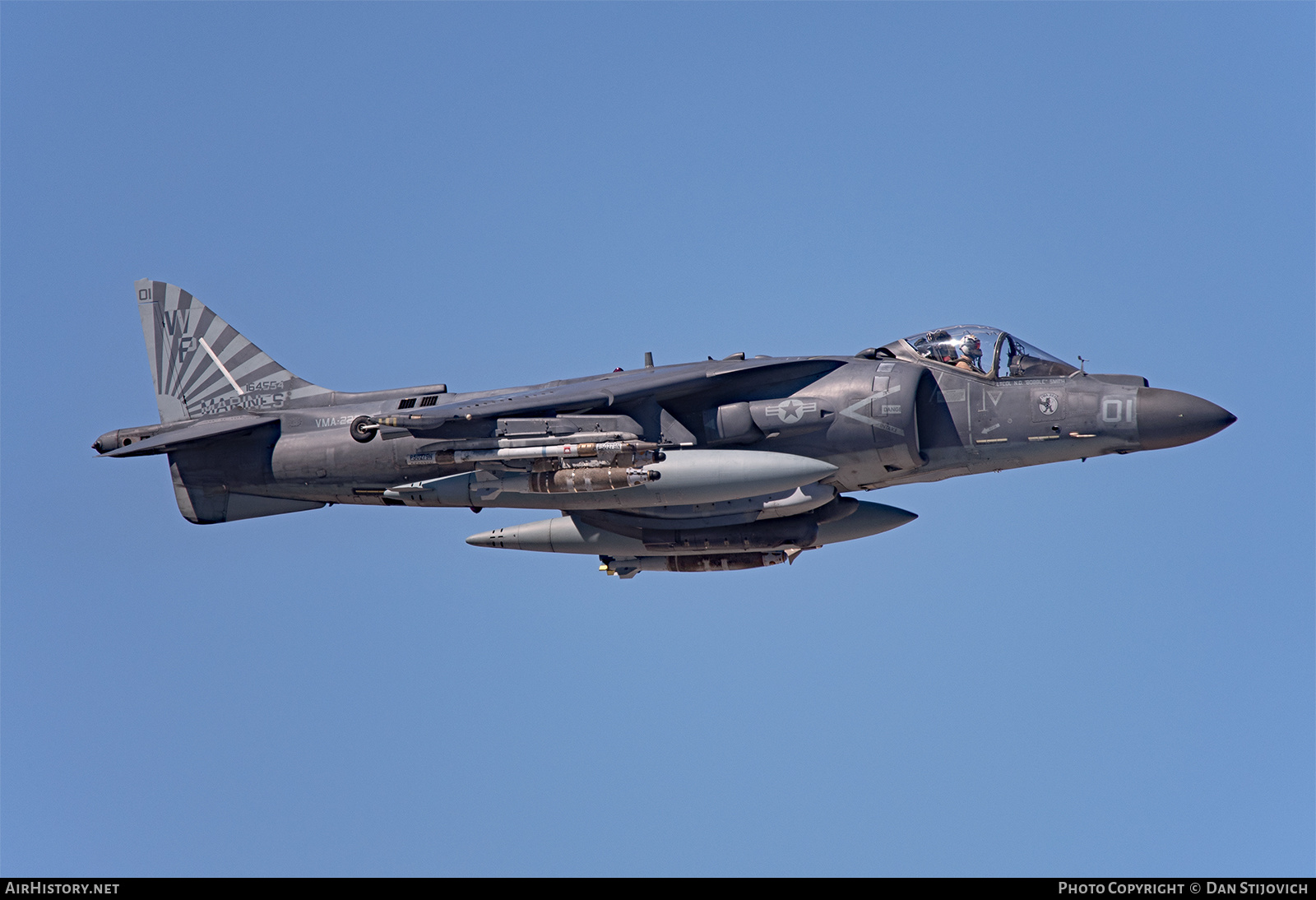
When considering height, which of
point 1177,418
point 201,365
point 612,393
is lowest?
point 1177,418

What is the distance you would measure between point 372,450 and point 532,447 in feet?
8.82

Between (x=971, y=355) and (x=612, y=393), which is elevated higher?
(x=971, y=355)

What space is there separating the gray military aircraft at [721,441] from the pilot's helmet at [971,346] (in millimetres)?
27

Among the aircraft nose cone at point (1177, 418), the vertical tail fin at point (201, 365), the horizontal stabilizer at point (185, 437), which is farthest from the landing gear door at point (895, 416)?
the horizontal stabilizer at point (185, 437)

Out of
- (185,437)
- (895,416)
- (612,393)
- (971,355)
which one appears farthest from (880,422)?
(185,437)

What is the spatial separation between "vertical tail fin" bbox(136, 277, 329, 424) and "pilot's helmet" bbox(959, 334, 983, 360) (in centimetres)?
920

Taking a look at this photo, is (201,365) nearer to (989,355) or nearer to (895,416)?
(895,416)

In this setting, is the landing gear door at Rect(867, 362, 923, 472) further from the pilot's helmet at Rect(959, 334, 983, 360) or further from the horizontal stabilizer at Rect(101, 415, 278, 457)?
the horizontal stabilizer at Rect(101, 415, 278, 457)

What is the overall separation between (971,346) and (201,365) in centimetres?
1152

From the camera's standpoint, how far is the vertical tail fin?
23.2m

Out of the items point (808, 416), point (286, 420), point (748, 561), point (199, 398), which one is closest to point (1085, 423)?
point (808, 416)

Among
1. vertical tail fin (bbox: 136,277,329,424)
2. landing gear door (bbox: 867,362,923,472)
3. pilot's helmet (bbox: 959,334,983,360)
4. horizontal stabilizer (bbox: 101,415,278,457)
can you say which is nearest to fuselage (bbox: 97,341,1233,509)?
landing gear door (bbox: 867,362,923,472)

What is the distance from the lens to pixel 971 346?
20625 millimetres
